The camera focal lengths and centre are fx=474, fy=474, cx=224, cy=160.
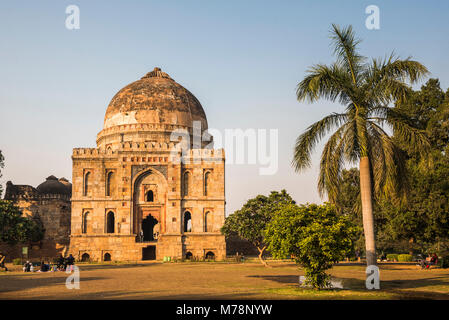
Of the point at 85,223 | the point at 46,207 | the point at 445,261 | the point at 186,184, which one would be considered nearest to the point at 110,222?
the point at 85,223

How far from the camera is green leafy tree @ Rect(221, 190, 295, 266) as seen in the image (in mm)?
33125

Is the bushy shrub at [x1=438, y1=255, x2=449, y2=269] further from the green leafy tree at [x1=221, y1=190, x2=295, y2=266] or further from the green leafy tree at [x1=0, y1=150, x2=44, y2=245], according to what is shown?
the green leafy tree at [x1=0, y1=150, x2=44, y2=245]

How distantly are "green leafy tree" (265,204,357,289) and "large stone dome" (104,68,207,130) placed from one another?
32.8m

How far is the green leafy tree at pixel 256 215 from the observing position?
109 ft

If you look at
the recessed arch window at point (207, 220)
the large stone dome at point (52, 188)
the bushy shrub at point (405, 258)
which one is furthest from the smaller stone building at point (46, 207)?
the bushy shrub at point (405, 258)

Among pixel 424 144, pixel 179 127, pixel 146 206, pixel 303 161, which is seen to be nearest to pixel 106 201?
pixel 146 206

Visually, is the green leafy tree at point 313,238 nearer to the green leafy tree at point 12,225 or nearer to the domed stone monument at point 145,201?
the domed stone monument at point 145,201

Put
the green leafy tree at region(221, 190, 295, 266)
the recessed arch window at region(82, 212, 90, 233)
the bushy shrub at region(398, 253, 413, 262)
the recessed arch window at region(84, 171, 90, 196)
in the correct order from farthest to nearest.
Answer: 1. the recessed arch window at region(84, 171, 90, 196)
2. the recessed arch window at region(82, 212, 90, 233)
3. the bushy shrub at region(398, 253, 413, 262)
4. the green leafy tree at region(221, 190, 295, 266)

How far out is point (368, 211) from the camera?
51.0ft

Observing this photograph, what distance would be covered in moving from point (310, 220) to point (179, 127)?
3334 cm

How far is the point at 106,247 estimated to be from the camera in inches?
1607

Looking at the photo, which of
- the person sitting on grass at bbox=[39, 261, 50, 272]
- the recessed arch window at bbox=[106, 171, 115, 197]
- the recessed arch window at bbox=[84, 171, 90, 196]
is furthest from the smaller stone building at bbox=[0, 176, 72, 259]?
the person sitting on grass at bbox=[39, 261, 50, 272]

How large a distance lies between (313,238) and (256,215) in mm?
19474
